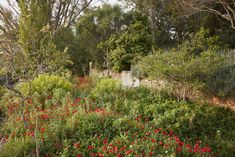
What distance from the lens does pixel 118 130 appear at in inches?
155

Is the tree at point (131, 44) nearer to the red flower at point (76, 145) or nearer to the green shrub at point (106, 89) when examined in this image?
the green shrub at point (106, 89)

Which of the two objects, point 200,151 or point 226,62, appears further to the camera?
point 226,62

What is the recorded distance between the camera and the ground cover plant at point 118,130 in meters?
3.29

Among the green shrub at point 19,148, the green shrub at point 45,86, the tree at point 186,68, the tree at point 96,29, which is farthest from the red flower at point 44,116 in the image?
the tree at point 96,29

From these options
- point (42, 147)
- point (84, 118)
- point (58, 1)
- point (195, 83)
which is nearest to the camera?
point (42, 147)

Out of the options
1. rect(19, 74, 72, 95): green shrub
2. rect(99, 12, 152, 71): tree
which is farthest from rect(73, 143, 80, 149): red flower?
rect(99, 12, 152, 71): tree

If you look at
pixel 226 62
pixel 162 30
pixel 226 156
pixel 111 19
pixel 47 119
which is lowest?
pixel 226 156

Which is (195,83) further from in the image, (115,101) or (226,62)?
(115,101)

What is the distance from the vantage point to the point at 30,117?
4.28 metres

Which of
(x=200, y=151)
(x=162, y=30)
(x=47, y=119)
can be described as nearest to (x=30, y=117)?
(x=47, y=119)

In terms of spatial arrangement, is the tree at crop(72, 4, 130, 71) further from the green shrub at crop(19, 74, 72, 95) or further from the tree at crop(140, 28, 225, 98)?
the tree at crop(140, 28, 225, 98)

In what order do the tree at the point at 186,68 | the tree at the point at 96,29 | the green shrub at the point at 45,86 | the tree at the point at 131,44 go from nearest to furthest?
the tree at the point at 186,68 → the green shrub at the point at 45,86 → the tree at the point at 131,44 → the tree at the point at 96,29

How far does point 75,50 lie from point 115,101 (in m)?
9.86

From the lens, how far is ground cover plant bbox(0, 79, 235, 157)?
130 inches
